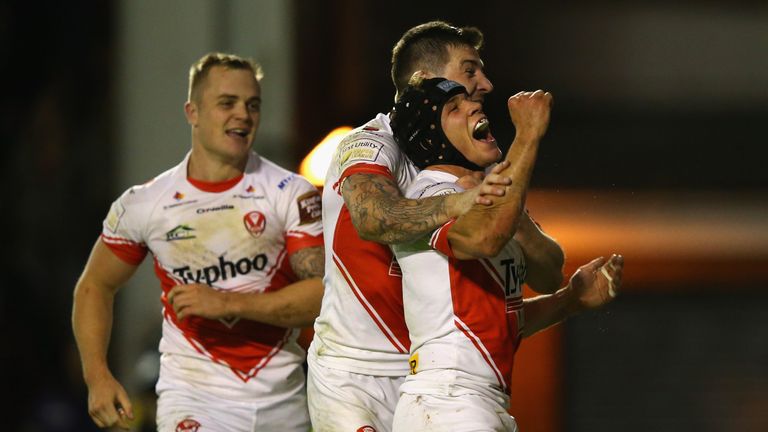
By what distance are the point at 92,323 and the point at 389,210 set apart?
7.04ft

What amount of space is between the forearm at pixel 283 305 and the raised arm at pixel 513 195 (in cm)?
154

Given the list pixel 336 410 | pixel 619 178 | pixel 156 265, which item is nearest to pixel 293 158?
pixel 619 178

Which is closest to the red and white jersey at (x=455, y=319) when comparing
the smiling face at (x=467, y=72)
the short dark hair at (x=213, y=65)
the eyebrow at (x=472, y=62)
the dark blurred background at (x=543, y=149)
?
the smiling face at (x=467, y=72)

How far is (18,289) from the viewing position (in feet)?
46.3

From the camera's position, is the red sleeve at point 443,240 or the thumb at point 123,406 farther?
the thumb at point 123,406

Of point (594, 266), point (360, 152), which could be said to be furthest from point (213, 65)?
point (594, 266)

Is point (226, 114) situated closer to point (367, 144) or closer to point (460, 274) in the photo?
point (367, 144)

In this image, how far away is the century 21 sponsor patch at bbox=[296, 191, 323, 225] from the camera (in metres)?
6.63

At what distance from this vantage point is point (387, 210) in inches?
206

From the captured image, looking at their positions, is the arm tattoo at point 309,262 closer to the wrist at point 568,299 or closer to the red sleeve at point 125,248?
the red sleeve at point 125,248

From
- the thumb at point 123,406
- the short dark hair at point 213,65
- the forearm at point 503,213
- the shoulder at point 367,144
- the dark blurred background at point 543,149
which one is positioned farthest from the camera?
the dark blurred background at point 543,149

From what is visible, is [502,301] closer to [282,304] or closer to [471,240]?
[471,240]

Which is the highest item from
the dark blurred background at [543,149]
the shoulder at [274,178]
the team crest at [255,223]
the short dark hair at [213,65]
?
the short dark hair at [213,65]

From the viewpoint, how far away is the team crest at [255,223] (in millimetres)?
6656
